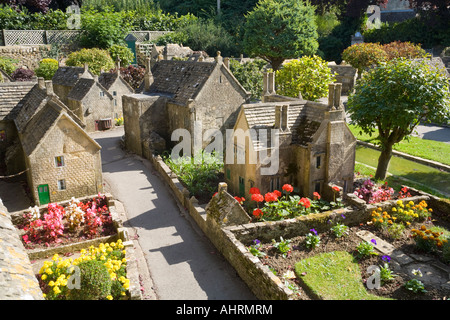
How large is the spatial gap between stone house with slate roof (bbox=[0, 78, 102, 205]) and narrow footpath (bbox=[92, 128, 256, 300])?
8.37ft

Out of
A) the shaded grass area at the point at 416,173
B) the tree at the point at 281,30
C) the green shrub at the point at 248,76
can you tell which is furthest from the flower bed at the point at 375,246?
the tree at the point at 281,30

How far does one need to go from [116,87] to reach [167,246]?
27.4 m

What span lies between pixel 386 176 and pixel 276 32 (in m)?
33.1

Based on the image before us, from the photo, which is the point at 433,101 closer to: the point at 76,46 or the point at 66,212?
Answer: the point at 66,212

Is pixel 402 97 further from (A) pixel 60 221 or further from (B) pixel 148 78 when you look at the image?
(B) pixel 148 78

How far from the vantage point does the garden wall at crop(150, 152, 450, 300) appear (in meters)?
14.1

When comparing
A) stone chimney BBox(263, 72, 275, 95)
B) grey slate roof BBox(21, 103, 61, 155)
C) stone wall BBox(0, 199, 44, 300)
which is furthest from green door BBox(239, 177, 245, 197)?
stone wall BBox(0, 199, 44, 300)

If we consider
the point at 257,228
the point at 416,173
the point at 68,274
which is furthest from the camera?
the point at 416,173

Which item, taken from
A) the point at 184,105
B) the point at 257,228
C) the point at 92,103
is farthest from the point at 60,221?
the point at 92,103

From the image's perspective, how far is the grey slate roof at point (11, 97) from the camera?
27109mm

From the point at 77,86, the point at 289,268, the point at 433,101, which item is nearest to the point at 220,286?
the point at 289,268

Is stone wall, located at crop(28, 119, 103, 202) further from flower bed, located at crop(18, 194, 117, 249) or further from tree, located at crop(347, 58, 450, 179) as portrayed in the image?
tree, located at crop(347, 58, 450, 179)

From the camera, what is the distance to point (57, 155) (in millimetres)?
21812

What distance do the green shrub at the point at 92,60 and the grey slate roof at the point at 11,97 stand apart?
21.9m
